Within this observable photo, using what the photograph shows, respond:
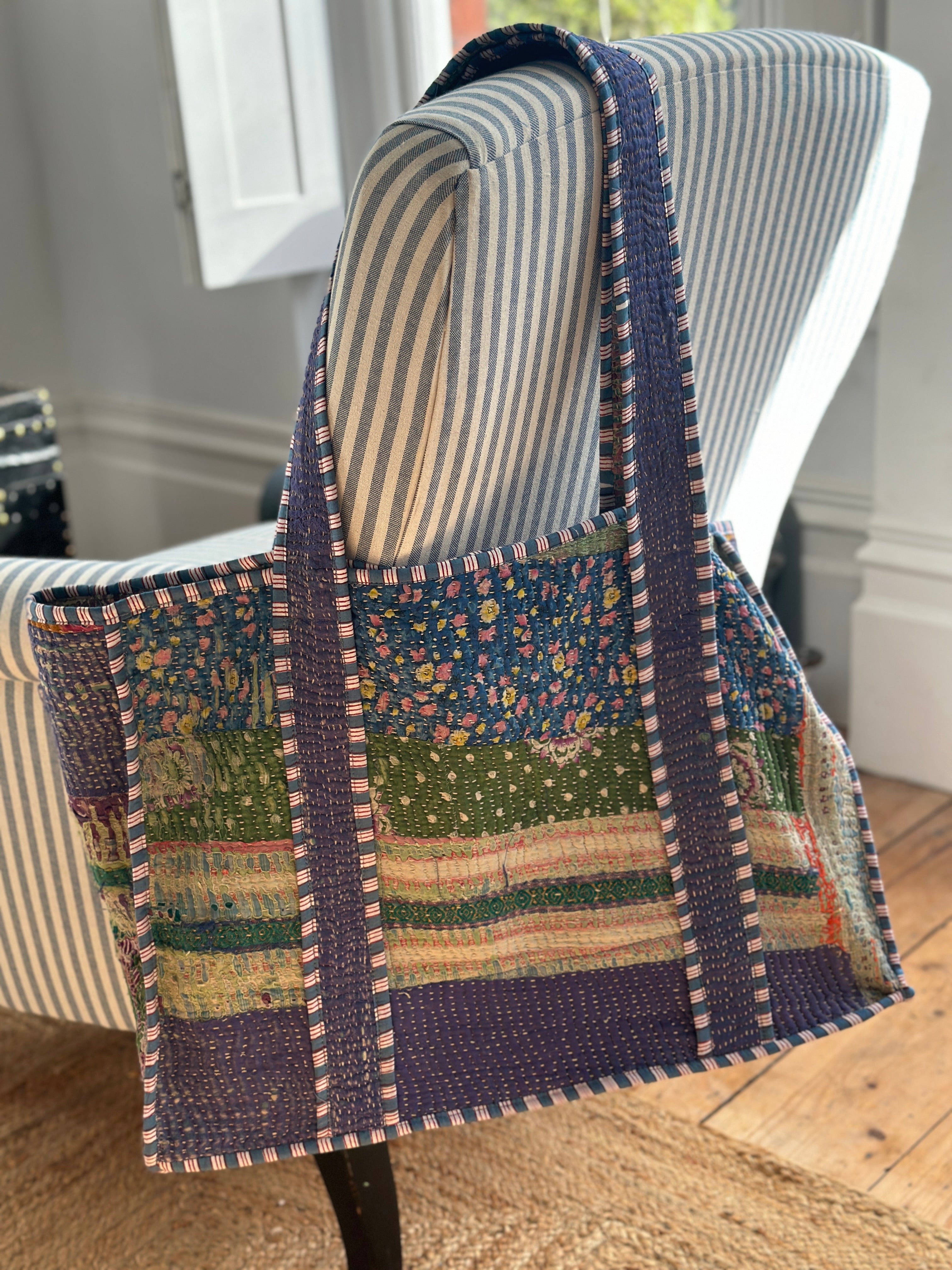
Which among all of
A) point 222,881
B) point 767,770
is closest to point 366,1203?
point 222,881

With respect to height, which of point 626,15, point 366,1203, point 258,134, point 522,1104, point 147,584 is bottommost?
point 366,1203

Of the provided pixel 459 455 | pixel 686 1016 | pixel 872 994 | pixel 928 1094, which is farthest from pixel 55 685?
pixel 928 1094

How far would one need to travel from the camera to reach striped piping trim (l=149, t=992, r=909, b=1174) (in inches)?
30.0

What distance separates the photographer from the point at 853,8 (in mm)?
1574

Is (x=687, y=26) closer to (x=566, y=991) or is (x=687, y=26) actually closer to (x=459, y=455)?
(x=459, y=455)

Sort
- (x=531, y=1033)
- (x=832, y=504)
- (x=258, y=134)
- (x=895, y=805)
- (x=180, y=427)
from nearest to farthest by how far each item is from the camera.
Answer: (x=531, y=1033) < (x=895, y=805) < (x=832, y=504) < (x=258, y=134) < (x=180, y=427)

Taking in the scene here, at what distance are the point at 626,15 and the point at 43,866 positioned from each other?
62.7 inches

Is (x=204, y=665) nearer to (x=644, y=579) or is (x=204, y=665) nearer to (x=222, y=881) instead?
(x=222, y=881)

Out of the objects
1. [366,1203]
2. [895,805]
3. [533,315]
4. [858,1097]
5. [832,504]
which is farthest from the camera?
[832,504]

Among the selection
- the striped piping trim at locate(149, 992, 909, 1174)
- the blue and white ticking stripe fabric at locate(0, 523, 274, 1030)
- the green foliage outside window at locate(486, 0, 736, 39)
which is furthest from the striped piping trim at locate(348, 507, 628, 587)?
the green foliage outside window at locate(486, 0, 736, 39)

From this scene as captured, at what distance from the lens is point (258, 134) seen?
196cm

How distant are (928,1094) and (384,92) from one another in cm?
181

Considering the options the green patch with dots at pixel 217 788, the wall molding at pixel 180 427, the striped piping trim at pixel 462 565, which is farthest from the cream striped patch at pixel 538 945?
the wall molding at pixel 180 427

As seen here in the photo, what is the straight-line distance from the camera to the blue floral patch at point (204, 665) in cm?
71
